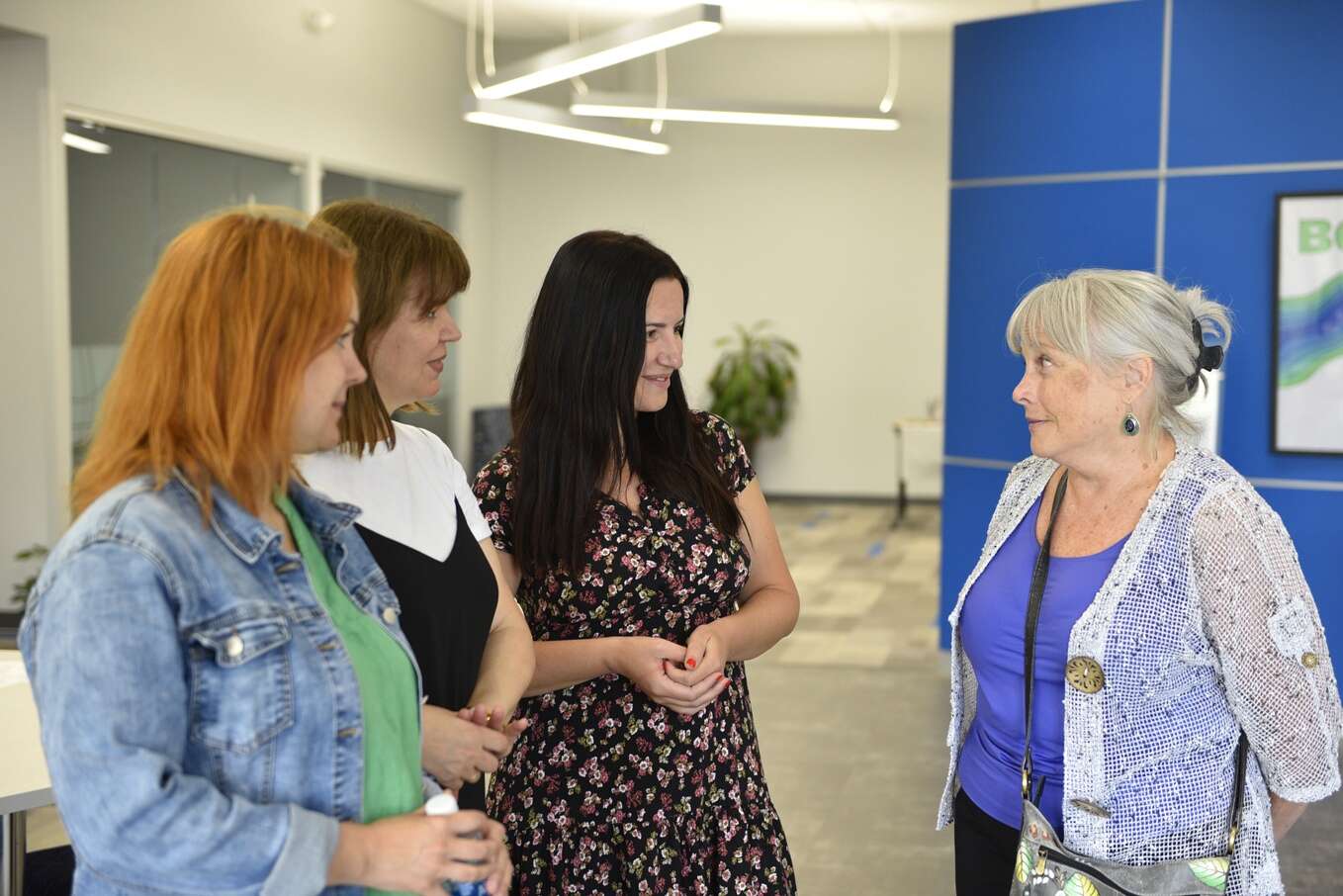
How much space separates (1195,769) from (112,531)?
153 centimetres

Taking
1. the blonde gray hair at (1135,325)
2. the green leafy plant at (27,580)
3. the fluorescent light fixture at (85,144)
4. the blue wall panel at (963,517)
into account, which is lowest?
the green leafy plant at (27,580)

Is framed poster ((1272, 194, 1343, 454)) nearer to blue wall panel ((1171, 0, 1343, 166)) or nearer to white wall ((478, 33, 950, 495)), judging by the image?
blue wall panel ((1171, 0, 1343, 166))

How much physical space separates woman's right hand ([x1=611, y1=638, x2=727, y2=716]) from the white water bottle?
624 millimetres

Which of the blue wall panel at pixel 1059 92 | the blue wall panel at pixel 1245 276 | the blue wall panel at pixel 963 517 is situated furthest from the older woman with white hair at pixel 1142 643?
the blue wall panel at pixel 963 517

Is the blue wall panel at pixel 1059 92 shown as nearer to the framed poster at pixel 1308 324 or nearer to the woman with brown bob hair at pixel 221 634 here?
the framed poster at pixel 1308 324

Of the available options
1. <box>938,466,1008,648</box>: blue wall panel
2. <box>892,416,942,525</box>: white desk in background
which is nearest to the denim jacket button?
<box>938,466,1008,648</box>: blue wall panel

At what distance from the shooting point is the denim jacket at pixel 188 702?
112cm

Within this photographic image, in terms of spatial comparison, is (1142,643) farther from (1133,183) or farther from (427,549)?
(1133,183)

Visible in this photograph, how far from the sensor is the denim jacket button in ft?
3.90

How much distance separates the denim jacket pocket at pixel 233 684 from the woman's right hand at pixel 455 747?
0.42 m

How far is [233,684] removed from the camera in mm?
1198

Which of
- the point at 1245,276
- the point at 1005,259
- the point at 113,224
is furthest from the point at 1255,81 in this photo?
the point at 113,224

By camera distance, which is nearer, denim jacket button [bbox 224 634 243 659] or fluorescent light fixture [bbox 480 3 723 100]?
denim jacket button [bbox 224 634 243 659]

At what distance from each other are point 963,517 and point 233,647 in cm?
542
